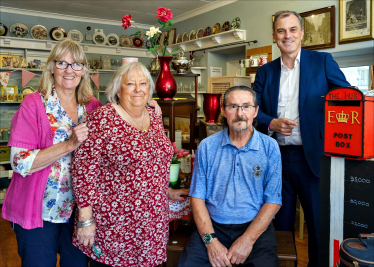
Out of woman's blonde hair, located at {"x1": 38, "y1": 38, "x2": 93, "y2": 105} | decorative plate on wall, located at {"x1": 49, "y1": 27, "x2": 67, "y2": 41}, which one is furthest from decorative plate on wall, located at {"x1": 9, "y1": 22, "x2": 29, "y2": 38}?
woman's blonde hair, located at {"x1": 38, "y1": 38, "x2": 93, "y2": 105}

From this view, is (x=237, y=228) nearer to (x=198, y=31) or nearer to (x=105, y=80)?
(x=198, y=31)

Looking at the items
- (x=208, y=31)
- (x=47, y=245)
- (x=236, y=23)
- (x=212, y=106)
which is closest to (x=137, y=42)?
(x=208, y=31)

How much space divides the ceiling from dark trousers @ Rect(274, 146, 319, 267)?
13.3 ft

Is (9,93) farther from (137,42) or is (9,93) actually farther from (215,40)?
(215,40)

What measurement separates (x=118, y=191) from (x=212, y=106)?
135cm

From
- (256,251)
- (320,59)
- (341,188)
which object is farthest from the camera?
(320,59)

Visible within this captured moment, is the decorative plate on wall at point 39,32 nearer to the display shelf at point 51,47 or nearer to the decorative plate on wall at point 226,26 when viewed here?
the display shelf at point 51,47

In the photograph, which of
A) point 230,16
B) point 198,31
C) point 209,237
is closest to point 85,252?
point 209,237

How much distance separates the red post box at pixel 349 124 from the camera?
4.21 ft

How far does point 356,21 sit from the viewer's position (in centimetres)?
353

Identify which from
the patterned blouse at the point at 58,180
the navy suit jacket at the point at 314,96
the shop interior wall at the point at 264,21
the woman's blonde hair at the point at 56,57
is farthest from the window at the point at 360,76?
the patterned blouse at the point at 58,180

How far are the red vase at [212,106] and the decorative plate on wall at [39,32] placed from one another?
195 inches

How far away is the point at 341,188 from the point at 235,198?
52 cm

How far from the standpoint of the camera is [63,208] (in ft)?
5.00
